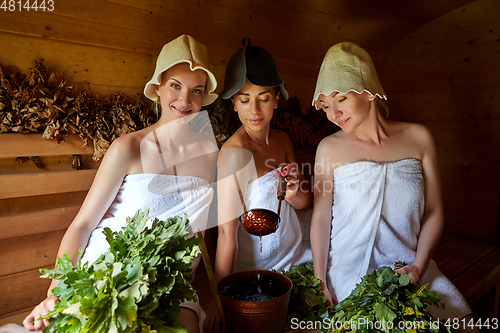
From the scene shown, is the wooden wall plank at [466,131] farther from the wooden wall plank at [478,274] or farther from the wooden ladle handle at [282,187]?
the wooden ladle handle at [282,187]

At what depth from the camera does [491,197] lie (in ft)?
11.4

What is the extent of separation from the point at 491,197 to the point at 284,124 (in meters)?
2.25

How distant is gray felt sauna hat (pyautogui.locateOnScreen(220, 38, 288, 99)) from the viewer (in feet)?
6.57

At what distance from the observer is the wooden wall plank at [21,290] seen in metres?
1.98

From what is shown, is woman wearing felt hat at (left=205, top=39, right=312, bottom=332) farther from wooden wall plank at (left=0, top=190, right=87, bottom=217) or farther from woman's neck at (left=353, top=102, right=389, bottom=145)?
wooden wall plank at (left=0, top=190, right=87, bottom=217)

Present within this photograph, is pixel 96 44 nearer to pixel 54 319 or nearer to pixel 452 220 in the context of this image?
pixel 54 319

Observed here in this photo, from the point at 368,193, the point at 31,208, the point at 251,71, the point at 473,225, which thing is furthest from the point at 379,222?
the point at 473,225

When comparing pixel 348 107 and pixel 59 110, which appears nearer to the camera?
pixel 348 107

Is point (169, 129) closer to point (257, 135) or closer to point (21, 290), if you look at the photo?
point (257, 135)

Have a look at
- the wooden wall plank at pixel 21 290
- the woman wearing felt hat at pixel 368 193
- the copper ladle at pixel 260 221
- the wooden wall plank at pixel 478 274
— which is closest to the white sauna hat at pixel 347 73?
the woman wearing felt hat at pixel 368 193

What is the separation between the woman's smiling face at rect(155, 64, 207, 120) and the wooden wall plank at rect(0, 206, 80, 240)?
0.92 metres

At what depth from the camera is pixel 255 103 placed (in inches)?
81.1

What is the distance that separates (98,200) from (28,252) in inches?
26.3

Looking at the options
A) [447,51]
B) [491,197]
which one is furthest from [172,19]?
[491,197]
